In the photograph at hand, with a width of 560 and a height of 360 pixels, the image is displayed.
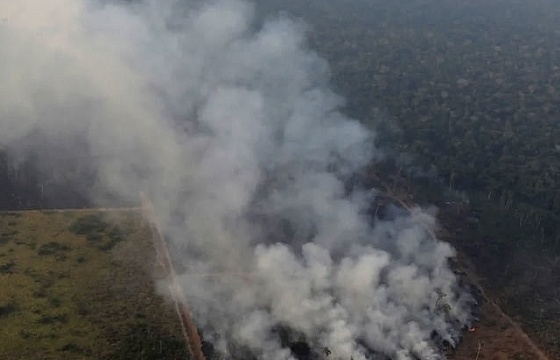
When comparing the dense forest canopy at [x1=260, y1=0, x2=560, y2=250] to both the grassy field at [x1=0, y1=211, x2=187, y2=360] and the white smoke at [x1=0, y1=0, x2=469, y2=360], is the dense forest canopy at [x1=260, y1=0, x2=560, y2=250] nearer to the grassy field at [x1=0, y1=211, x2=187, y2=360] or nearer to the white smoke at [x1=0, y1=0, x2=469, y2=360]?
the white smoke at [x1=0, y1=0, x2=469, y2=360]

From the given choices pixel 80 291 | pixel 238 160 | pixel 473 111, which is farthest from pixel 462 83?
pixel 80 291

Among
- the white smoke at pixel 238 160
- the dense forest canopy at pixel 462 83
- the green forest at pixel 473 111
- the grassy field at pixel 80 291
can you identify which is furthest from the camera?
the dense forest canopy at pixel 462 83

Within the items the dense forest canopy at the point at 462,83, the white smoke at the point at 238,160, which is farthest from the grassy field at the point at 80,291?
the dense forest canopy at the point at 462,83

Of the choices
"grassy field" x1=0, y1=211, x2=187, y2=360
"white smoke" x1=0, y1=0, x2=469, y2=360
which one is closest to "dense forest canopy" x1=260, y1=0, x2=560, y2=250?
"white smoke" x1=0, y1=0, x2=469, y2=360

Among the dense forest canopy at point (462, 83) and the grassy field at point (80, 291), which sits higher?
the dense forest canopy at point (462, 83)

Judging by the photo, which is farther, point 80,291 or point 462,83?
point 462,83

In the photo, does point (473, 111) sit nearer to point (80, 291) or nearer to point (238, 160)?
point (238, 160)

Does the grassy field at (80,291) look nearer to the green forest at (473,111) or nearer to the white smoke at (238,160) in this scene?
the white smoke at (238,160)
